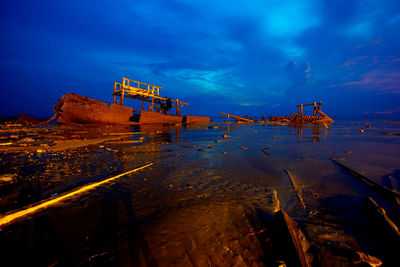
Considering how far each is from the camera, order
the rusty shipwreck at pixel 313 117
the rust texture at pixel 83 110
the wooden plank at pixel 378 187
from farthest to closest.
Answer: the rusty shipwreck at pixel 313 117, the rust texture at pixel 83 110, the wooden plank at pixel 378 187

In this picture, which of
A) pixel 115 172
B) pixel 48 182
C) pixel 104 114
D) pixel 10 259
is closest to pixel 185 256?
pixel 10 259

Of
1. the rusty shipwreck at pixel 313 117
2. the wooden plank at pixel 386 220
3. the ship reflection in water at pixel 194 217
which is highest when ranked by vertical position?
the rusty shipwreck at pixel 313 117

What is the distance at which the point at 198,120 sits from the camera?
35281mm

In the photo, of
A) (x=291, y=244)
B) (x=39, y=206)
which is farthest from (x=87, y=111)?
(x=291, y=244)

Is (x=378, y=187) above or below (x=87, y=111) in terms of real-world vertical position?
below

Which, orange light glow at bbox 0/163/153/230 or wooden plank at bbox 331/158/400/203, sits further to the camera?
wooden plank at bbox 331/158/400/203

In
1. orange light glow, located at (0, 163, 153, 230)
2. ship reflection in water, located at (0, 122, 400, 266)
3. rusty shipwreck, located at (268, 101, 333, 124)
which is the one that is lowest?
ship reflection in water, located at (0, 122, 400, 266)

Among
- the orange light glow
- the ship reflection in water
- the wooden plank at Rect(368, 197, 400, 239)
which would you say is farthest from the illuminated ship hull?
the wooden plank at Rect(368, 197, 400, 239)

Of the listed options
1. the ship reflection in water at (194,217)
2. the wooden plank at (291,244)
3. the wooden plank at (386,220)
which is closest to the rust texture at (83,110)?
the ship reflection in water at (194,217)

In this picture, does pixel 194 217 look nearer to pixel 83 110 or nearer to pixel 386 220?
pixel 386 220

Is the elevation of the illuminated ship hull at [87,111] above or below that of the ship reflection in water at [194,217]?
above

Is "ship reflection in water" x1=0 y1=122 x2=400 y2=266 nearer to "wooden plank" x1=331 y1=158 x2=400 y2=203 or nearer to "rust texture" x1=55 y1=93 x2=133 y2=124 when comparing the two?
"wooden plank" x1=331 y1=158 x2=400 y2=203

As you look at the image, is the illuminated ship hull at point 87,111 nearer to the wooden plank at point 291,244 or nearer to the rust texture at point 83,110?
the rust texture at point 83,110

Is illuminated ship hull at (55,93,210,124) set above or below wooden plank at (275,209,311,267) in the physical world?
above
